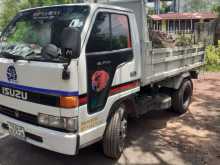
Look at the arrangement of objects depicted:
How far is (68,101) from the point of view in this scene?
11.0ft

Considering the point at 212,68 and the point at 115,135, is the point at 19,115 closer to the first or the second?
the point at 115,135

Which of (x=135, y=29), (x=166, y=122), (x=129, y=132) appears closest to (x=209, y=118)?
(x=166, y=122)

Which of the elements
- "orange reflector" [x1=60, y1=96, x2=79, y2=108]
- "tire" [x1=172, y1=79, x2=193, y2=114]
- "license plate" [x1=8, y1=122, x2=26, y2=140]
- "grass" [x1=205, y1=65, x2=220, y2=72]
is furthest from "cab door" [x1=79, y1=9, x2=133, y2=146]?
"grass" [x1=205, y1=65, x2=220, y2=72]

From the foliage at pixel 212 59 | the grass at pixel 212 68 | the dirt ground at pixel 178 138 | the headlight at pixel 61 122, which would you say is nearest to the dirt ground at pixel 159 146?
the dirt ground at pixel 178 138

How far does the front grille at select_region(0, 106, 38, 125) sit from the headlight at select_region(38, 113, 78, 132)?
189 millimetres

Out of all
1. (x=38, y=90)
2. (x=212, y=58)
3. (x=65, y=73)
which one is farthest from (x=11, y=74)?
(x=212, y=58)

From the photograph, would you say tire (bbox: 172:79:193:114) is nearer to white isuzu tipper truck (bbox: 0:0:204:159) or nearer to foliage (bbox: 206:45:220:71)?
white isuzu tipper truck (bbox: 0:0:204:159)

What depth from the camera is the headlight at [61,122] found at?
11.2 feet

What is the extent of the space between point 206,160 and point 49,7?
10.3 ft

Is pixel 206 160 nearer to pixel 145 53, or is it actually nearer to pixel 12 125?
pixel 145 53

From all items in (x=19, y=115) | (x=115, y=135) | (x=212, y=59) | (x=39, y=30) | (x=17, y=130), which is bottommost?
(x=212, y=59)

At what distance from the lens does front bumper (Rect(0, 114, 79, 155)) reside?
3437mm

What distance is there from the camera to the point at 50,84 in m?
3.44

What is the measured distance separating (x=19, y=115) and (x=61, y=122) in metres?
0.73
